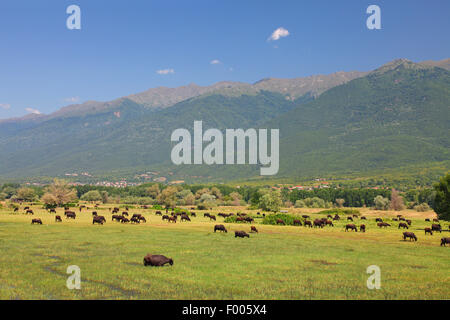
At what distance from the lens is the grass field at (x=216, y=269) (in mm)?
14711

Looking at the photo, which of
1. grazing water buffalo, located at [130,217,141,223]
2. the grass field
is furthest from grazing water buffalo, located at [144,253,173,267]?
grazing water buffalo, located at [130,217,141,223]

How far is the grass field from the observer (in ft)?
48.3

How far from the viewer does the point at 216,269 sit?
64.3 ft

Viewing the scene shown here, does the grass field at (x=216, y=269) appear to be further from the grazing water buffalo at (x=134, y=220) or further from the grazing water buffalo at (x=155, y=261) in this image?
the grazing water buffalo at (x=134, y=220)

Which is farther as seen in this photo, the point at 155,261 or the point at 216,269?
the point at 155,261

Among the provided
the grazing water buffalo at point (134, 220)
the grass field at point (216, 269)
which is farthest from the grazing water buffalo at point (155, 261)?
the grazing water buffalo at point (134, 220)

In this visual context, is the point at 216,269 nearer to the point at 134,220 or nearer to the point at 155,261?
the point at 155,261

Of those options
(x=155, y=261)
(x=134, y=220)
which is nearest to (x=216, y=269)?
(x=155, y=261)

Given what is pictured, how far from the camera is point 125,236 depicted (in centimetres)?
3391

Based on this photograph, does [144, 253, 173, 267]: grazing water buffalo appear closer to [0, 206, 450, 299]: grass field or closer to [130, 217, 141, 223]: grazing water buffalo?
[0, 206, 450, 299]: grass field
